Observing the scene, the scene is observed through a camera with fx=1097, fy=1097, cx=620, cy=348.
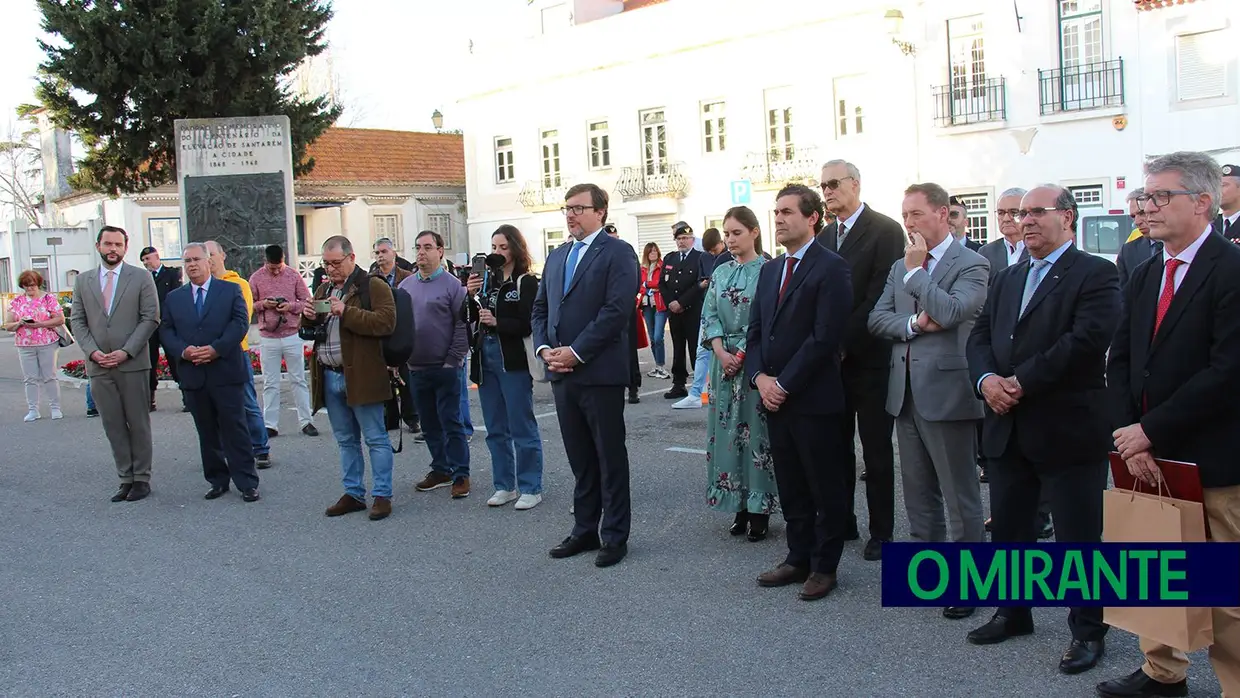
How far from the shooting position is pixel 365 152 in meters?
44.9

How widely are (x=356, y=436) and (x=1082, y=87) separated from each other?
70.0 ft

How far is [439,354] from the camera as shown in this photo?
8312mm

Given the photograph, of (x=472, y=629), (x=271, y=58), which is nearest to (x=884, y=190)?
(x=271, y=58)

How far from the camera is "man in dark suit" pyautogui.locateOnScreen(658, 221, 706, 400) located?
12969mm

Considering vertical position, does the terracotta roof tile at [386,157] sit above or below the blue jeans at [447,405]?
above

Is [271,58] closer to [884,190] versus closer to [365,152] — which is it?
[884,190]

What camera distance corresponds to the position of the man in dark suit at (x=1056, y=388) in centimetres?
445

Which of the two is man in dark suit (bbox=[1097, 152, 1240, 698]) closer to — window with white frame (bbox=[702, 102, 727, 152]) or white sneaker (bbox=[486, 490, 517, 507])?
white sneaker (bbox=[486, 490, 517, 507])

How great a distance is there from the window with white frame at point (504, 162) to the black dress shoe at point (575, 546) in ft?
103

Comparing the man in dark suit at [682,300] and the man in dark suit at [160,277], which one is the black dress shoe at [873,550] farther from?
the man in dark suit at [160,277]

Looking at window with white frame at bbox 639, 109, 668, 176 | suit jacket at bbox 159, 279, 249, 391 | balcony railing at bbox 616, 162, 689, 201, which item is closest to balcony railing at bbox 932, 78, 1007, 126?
balcony railing at bbox 616, 162, 689, 201

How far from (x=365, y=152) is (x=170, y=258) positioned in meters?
10.0

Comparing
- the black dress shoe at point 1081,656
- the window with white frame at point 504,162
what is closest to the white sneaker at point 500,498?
the black dress shoe at point 1081,656

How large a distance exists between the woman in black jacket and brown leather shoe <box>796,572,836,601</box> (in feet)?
8.78
